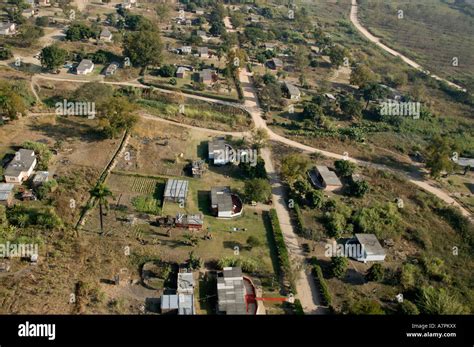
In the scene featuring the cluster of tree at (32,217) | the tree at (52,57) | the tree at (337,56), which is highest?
the tree at (337,56)

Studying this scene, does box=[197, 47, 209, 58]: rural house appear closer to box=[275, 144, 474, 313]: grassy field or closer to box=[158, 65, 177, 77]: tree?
box=[158, 65, 177, 77]: tree

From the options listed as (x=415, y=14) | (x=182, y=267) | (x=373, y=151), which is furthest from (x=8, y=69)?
(x=415, y=14)

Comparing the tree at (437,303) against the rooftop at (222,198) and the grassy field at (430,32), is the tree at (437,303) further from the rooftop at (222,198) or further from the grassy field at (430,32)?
the grassy field at (430,32)

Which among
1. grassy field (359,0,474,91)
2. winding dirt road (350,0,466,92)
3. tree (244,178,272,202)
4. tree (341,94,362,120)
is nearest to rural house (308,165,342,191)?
tree (244,178,272,202)

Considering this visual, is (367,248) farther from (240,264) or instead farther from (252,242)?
(240,264)

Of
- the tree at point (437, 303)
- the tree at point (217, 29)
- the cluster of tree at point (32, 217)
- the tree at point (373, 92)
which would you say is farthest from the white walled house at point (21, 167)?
A: the tree at point (217, 29)

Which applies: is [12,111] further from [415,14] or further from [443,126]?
[415,14]

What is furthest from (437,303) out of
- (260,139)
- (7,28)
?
(7,28)
